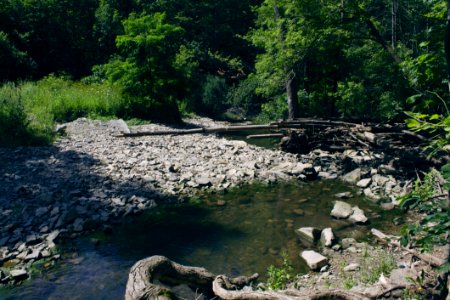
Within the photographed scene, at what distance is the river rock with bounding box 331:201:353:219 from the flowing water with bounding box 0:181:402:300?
165 millimetres

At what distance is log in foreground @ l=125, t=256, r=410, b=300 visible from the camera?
3500mm

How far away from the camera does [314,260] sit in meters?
5.89

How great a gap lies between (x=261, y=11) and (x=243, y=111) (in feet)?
26.8

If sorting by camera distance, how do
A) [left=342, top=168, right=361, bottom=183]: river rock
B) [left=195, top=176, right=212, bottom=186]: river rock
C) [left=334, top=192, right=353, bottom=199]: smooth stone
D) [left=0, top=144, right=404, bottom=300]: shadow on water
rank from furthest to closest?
[left=342, top=168, right=361, bottom=183]: river rock
[left=195, top=176, right=212, bottom=186]: river rock
[left=334, top=192, right=353, bottom=199]: smooth stone
[left=0, top=144, right=404, bottom=300]: shadow on water

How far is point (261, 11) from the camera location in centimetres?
1627

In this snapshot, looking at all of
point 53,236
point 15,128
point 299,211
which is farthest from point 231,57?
point 53,236

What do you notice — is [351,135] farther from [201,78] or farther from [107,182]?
[201,78]

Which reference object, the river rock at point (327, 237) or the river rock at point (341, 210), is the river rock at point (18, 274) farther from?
the river rock at point (341, 210)

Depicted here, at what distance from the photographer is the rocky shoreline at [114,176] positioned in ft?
22.4

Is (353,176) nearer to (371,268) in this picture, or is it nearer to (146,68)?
(371,268)

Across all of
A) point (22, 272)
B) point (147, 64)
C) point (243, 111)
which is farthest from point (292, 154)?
point (243, 111)

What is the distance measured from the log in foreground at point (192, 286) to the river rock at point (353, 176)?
19.8 ft

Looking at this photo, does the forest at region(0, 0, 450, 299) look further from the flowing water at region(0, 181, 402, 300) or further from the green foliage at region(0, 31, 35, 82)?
the flowing water at region(0, 181, 402, 300)

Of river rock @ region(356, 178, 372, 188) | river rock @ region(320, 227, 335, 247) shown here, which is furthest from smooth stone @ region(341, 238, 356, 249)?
river rock @ region(356, 178, 372, 188)
